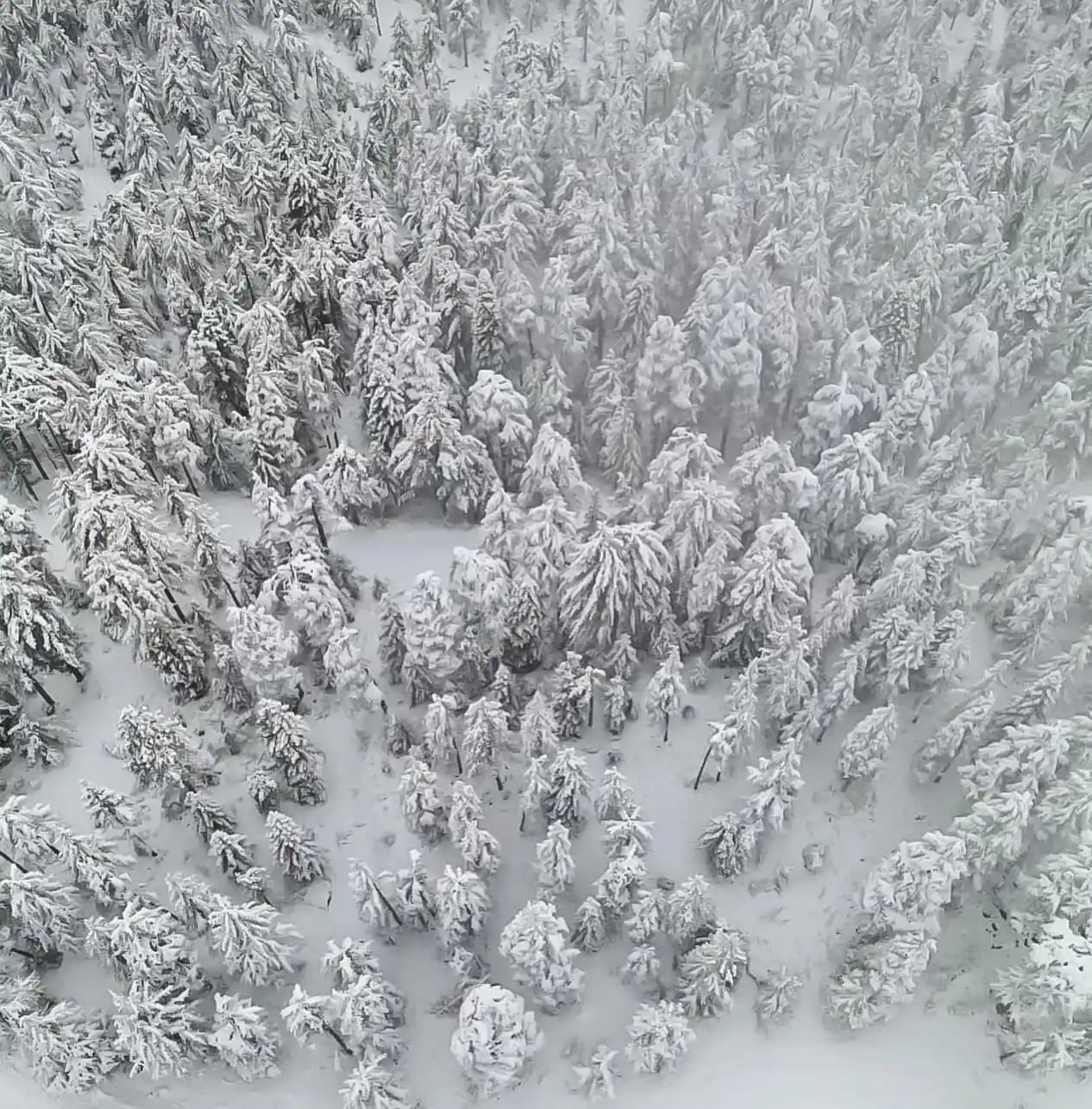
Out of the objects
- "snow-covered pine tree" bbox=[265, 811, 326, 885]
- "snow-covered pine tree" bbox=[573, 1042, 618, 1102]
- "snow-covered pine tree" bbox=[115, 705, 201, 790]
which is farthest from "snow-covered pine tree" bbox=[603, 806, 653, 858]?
"snow-covered pine tree" bbox=[115, 705, 201, 790]

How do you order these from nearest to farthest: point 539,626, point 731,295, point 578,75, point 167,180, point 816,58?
point 539,626 → point 731,295 → point 167,180 → point 816,58 → point 578,75

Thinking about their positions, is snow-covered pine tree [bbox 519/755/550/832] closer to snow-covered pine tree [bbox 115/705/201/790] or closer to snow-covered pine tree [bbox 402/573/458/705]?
snow-covered pine tree [bbox 402/573/458/705]

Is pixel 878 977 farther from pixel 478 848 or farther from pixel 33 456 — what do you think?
pixel 33 456

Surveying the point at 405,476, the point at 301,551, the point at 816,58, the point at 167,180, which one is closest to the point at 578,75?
the point at 816,58

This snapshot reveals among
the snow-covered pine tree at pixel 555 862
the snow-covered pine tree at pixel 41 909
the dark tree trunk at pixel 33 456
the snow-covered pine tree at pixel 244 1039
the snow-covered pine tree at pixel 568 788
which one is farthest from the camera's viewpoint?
the dark tree trunk at pixel 33 456

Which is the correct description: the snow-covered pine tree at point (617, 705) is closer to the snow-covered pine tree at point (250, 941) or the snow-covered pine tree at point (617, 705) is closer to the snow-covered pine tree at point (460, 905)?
the snow-covered pine tree at point (460, 905)

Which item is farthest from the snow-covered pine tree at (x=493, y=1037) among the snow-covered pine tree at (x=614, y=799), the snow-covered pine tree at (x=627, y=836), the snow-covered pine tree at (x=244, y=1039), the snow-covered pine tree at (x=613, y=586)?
the snow-covered pine tree at (x=613, y=586)

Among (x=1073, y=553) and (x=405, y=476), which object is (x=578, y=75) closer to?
(x=405, y=476)
